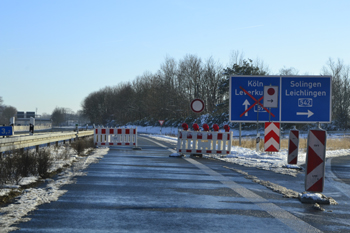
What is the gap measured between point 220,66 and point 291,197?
7591cm

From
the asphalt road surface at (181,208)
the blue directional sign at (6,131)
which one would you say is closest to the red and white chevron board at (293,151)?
the asphalt road surface at (181,208)

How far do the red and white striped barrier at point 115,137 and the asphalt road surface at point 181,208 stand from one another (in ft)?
43.3

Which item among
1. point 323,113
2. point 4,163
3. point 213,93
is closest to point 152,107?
point 213,93

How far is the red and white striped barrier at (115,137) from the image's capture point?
23498mm

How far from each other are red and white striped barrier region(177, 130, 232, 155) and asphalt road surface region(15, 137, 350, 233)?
8.08 meters

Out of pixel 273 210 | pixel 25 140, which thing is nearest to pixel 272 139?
pixel 25 140

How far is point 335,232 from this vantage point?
540cm

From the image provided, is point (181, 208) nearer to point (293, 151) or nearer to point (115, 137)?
point (293, 151)

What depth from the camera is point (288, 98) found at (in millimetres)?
24906

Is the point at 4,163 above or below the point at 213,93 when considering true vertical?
below

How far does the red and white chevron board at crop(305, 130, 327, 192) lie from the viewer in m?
7.84

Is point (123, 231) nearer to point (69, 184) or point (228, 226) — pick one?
point (228, 226)

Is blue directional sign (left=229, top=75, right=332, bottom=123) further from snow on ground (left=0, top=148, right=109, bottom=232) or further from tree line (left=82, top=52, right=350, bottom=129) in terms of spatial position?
tree line (left=82, top=52, right=350, bottom=129)

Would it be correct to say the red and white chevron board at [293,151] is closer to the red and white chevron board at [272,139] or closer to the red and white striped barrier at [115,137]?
the red and white chevron board at [272,139]
